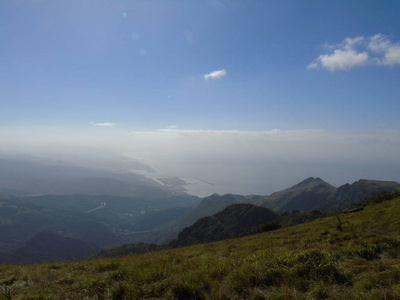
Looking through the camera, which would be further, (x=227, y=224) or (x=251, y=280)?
(x=227, y=224)

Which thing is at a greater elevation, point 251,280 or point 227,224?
point 251,280

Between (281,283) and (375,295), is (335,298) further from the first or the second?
(281,283)

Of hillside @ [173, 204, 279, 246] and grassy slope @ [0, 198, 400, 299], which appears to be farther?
hillside @ [173, 204, 279, 246]

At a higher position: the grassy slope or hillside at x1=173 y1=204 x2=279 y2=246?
the grassy slope

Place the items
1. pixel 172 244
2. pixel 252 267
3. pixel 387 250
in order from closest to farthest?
pixel 252 267
pixel 387 250
pixel 172 244

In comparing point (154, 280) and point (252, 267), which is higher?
point (252, 267)

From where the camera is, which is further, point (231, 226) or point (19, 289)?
point (231, 226)

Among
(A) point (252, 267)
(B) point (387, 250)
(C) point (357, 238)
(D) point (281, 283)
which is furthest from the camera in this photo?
(C) point (357, 238)

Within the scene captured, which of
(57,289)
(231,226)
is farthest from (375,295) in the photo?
(231,226)

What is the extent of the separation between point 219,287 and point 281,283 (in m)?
2.03

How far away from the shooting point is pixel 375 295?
17.1 feet

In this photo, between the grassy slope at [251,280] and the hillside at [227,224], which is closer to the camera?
the grassy slope at [251,280]

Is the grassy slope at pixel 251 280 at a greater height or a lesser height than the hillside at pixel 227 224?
greater

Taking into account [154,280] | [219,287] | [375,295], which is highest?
[375,295]
